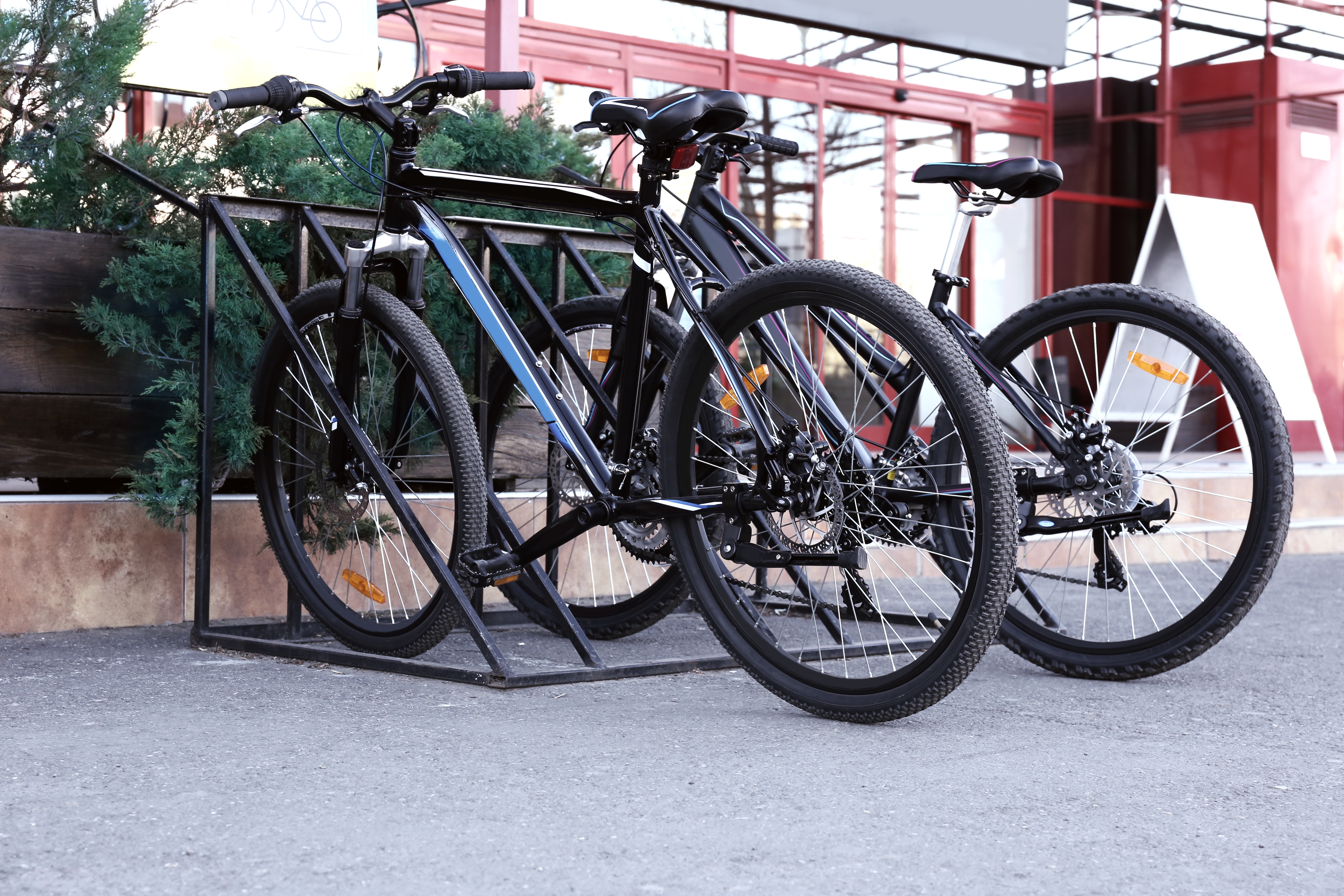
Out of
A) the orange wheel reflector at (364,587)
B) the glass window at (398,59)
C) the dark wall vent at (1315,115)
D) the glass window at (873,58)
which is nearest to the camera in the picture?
the orange wheel reflector at (364,587)

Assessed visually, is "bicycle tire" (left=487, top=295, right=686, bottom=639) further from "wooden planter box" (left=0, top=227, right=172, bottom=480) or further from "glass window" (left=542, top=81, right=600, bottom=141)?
"glass window" (left=542, top=81, right=600, bottom=141)

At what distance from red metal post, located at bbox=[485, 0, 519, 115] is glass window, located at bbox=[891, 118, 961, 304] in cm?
487

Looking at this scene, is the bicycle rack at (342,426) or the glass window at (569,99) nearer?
the bicycle rack at (342,426)

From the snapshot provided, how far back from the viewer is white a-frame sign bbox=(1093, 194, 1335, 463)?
769 centimetres

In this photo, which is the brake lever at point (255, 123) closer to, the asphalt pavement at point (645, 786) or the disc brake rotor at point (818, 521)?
the asphalt pavement at point (645, 786)

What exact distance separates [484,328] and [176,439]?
2.89 ft

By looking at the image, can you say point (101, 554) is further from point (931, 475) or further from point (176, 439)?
point (931, 475)

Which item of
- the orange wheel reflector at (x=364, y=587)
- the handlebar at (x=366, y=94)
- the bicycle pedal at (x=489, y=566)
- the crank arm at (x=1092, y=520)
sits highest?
the handlebar at (x=366, y=94)

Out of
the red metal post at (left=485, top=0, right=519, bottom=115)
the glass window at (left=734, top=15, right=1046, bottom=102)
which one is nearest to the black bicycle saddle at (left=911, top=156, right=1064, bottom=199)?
the red metal post at (left=485, top=0, right=519, bottom=115)

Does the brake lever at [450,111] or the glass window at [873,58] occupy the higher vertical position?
the glass window at [873,58]

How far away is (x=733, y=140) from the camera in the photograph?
3.36m

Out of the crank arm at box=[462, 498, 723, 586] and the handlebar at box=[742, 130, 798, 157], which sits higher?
the handlebar at box=[742, 130, 798, 157]

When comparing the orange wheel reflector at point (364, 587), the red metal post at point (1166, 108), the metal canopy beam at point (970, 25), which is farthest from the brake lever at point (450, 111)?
the red metal post at point (1166, 108)

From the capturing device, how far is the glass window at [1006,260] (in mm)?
11406
